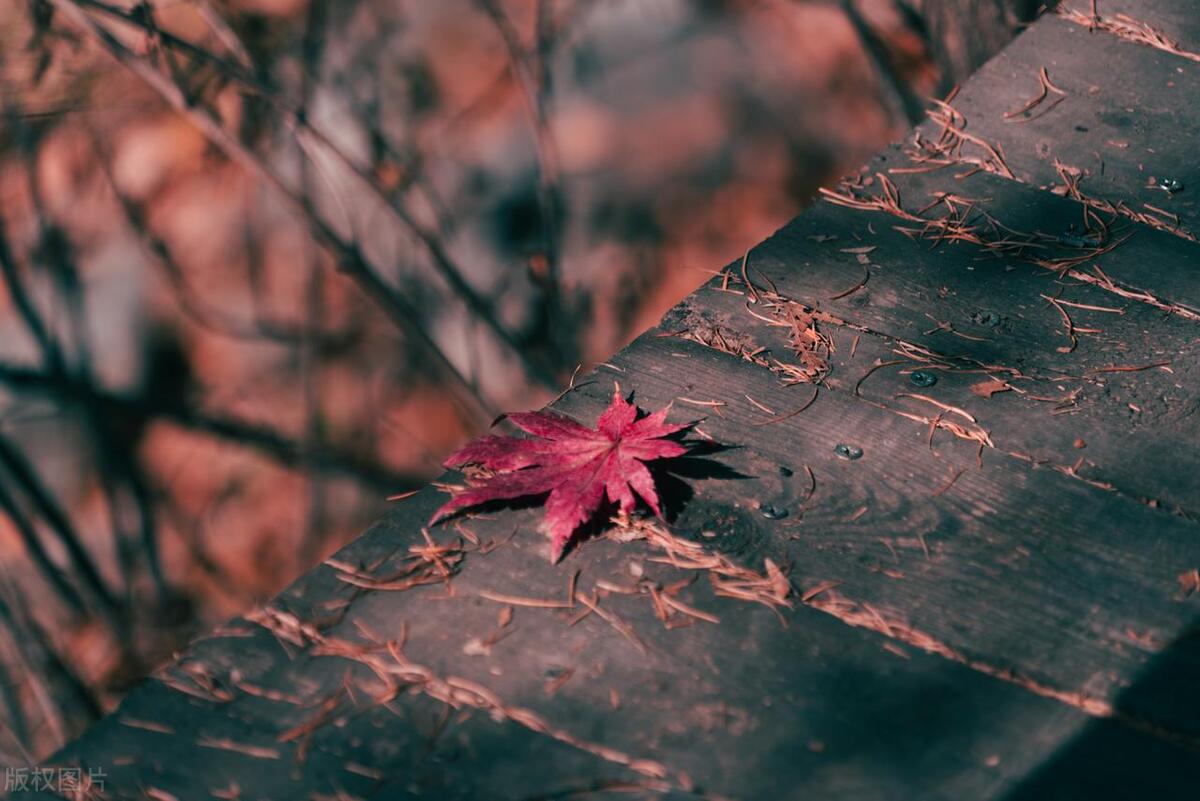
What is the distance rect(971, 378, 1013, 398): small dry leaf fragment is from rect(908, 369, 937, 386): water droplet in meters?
0.06

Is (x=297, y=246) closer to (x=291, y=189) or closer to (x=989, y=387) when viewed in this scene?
(x=291, y=189)

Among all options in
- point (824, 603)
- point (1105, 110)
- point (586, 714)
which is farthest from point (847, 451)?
point (1105, 110)

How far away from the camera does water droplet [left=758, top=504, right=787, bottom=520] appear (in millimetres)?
1420

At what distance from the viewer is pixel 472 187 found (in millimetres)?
3887

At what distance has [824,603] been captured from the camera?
1.31 metres

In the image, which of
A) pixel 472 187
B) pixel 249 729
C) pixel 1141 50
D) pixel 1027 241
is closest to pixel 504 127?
pixel 472 187

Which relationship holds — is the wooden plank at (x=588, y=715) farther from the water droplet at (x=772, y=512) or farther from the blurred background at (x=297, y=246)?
the blurred background at (x=297, y=246)

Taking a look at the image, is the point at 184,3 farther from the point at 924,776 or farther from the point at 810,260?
the point at 924,776

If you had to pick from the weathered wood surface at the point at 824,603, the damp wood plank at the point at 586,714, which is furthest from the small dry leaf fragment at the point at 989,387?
the damp wood plank at the point at 586,714

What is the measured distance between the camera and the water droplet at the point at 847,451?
1.51 m

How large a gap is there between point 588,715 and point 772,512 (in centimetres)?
38

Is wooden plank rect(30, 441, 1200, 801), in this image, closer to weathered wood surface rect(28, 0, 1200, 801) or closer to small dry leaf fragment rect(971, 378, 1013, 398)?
weathered wood surface rect(28, 0, 1200, 801)

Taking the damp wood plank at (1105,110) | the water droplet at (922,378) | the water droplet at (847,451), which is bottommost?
the water droplet at (847,451)

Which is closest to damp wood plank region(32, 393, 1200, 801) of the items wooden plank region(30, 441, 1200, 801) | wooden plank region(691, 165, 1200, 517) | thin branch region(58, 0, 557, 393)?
wooden plank region(30, 441, 1200, 801)
